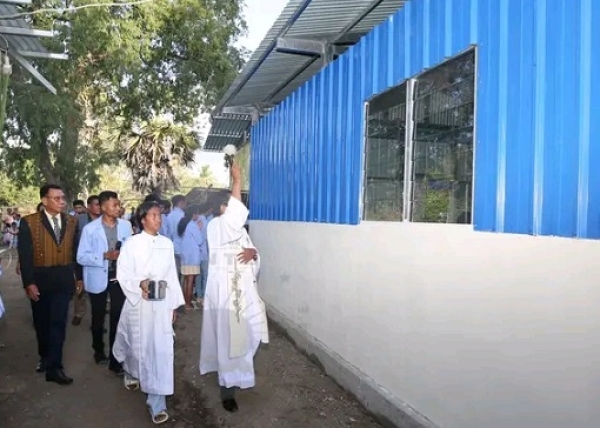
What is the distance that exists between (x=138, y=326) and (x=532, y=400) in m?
3.07

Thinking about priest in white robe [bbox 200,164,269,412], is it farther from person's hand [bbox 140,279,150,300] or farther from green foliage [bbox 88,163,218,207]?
green foliage [bbox 88,163,218,207]

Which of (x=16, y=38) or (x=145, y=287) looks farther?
(x=16, y=38)

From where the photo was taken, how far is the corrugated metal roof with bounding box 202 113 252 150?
11.0m

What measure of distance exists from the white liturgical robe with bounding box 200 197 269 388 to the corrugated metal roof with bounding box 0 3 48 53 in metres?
2.79

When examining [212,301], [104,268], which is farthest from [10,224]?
[212,301]

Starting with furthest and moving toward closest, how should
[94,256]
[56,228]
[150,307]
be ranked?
[94,256]
[56,228]
[150,307]

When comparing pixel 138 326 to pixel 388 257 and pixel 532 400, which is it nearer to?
pixel 388 257

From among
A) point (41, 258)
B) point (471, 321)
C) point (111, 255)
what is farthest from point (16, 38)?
point (471, 321)

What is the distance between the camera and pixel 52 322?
515 cm

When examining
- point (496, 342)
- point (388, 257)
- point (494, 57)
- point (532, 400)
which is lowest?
point (532, 400)

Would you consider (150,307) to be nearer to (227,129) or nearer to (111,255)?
(111,255)

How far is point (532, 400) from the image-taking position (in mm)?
2758

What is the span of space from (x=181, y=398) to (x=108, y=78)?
12.5 meters

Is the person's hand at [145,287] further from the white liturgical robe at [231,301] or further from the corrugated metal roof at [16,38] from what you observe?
the corrugated metal roof at [16,38]
